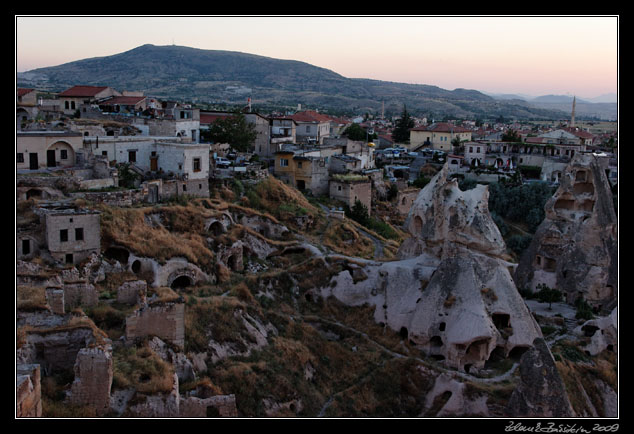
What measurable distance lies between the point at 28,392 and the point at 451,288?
643 inches

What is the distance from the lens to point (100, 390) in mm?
14539

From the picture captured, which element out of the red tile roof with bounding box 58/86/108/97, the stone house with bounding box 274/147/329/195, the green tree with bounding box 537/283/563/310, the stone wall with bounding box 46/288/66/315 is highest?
the red tile roof with bounding box 58/86/108/97

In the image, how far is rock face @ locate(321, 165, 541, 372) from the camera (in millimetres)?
23781

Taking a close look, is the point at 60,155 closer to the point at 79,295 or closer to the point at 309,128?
the point at 79,295

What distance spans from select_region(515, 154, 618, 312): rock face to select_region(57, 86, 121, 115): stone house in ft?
111

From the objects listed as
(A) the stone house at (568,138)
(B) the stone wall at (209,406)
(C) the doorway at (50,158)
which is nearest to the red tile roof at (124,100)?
(C) the doorway at (50,158)

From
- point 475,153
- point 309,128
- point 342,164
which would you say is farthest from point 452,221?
point 475,153

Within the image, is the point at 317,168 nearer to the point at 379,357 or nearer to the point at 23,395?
the point at 379,357

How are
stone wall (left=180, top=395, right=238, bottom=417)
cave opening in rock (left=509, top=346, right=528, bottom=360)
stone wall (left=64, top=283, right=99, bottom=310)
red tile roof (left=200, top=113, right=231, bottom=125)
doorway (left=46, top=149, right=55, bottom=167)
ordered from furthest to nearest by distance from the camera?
red tile roof (left=200, top=113, right=231, bottom=125) < doorway (left=46, top=149, right=55, bottom=167) < cave opening in rock (left=509, top=346, right=528, bottom=360) < stone wall (left=64, top=283, right=99, bottom=310) < stone wall (left=180, top=395, right=238, bottom=417)

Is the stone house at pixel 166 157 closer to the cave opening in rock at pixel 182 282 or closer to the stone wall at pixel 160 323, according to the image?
the cave opening in rock at pixel 182 282

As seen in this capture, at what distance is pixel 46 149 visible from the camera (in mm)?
32188

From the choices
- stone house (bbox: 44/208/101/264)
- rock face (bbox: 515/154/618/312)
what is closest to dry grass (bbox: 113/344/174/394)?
stone house (bbox: 44/208/101/264)

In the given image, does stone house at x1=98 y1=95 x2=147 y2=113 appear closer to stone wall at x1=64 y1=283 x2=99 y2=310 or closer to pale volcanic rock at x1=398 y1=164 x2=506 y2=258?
pale volcanic rock at x1=398 y1=164 x2=506 y2=258

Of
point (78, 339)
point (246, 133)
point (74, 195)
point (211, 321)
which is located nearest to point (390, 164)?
point (246, 133)
